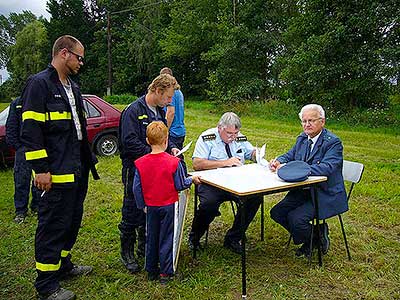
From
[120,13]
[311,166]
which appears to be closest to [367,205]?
[311,166]

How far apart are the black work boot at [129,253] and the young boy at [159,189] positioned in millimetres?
324

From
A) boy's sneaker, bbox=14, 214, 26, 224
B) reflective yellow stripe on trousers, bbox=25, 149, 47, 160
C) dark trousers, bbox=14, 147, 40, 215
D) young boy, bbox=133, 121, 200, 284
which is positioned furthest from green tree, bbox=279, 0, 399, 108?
Result: reflective yellow stripe on trousers, bbox=25, 149, 47, 160

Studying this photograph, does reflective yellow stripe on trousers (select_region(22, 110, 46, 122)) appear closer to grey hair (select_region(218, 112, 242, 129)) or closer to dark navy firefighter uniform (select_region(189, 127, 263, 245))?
dark navy firefighter uniform (select_region(189, 127, 263, 245))

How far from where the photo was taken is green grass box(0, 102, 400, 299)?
10.7 ft

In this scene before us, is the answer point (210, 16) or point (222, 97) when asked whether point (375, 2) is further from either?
point (210, 16)

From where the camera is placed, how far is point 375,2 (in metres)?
12.1

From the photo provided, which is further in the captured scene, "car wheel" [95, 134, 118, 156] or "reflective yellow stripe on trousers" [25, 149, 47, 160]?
"car wheel" [95, 134, 118, 156]

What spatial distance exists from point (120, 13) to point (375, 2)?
95.3 ft

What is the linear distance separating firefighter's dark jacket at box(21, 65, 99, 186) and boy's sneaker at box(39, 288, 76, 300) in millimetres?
842

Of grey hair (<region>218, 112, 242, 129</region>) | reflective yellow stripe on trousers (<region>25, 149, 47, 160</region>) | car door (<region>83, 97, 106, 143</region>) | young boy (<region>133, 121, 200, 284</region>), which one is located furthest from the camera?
car door (<region>83, 97, 106, 143</region>)

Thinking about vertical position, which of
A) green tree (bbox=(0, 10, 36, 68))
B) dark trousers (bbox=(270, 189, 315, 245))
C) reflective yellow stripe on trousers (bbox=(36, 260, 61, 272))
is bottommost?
reflective yellow stripe on trousers (bbox=(36, 260, 61, 272))

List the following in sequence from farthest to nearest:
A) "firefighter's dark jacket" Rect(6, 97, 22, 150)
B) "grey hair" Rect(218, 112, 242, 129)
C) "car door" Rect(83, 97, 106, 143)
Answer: "car door" Rect(83, 97, 106, 143)
"firefighter's dark jacket" Rect(6, 97, 22, 150)
"grey hair" Rect(218, 112, 242, 129)

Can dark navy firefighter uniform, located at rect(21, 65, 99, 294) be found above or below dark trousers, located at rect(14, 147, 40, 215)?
above

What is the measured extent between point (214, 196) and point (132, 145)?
910mm
